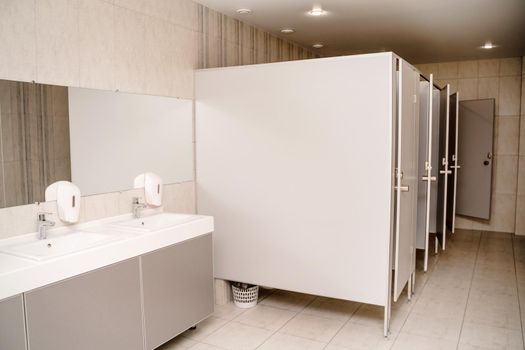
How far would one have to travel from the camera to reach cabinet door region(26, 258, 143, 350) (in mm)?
2016

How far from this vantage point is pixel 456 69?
6.70m

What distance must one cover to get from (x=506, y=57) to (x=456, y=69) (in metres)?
0.66

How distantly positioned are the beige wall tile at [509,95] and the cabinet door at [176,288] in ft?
17.0

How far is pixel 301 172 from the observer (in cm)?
332

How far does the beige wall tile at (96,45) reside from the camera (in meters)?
2.73

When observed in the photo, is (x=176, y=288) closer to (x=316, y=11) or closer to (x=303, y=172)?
(x=303, y=172)

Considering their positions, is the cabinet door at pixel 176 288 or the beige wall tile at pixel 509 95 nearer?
the cabinet door at pixel 176 288

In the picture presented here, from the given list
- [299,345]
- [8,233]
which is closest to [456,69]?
[299,345]

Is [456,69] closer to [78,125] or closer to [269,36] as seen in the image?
[269,36]

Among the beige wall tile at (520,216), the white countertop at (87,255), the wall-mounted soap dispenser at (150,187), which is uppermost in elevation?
the wall-mounted soap dispenser at (150,187)

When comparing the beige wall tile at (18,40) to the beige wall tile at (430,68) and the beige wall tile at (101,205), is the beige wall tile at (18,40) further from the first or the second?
the beige wall tile at (430,68)

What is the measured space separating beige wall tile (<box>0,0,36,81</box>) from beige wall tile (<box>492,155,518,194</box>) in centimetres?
613

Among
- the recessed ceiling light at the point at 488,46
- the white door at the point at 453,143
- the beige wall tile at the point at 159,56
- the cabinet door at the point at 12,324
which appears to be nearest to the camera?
the cabinet door at the point at 12,324

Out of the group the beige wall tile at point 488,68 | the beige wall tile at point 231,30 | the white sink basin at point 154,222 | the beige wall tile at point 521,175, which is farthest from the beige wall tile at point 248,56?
the beige wall tile at point 521,175
